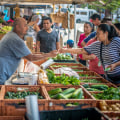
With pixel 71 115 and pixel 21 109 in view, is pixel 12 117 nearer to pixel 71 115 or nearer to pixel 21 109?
pixel 21 109

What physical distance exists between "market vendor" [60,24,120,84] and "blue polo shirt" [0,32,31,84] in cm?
116

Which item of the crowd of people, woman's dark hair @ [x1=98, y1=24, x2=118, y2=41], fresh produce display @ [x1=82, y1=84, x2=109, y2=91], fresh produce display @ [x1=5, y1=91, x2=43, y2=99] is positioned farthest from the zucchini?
fresh produce display @ [x1=5, y1=91, x2=43, y2=99]

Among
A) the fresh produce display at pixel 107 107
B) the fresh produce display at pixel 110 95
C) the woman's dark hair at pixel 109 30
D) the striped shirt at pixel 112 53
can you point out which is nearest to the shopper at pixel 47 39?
the striped shirt at pixel 112 53

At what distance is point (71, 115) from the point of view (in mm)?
2475

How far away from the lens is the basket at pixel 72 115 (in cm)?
240

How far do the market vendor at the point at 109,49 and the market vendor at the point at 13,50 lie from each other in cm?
103

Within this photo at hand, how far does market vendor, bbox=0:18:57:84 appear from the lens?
3.30 m

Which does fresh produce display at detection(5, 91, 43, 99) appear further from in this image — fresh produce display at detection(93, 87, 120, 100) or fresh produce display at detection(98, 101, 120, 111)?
fresh produce display at detection(93, 87, 120, 100)

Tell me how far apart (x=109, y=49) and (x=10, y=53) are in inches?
59.2

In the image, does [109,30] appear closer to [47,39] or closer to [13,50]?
[13,50]

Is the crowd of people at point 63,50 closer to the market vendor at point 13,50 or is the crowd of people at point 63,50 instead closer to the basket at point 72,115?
the market vendor at point 13,50

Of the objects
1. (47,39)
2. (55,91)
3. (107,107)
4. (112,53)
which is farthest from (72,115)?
(47,39)

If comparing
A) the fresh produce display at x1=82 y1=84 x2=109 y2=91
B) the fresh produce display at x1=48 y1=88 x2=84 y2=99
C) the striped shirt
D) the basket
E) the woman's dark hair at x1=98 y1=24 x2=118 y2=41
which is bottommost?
the fresh produce display at x1=82 y1=84 x2=109 y2=91

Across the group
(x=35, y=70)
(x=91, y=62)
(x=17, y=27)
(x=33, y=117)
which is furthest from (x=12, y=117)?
(x=91, y=62)
